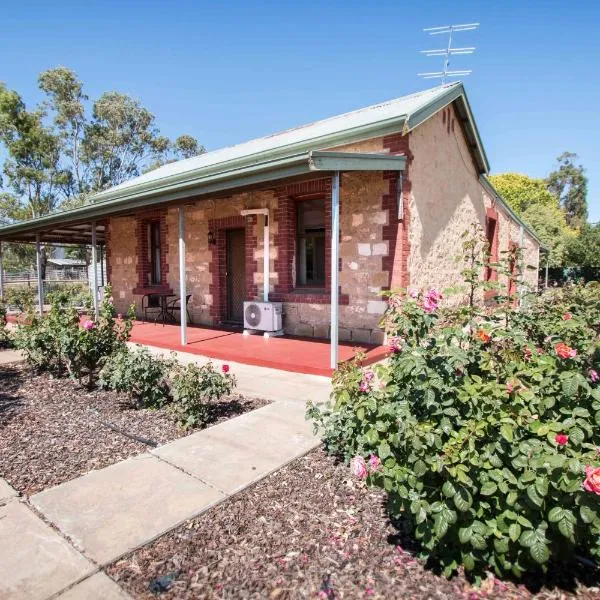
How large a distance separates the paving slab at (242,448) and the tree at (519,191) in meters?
32.5

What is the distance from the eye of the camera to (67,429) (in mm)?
3855

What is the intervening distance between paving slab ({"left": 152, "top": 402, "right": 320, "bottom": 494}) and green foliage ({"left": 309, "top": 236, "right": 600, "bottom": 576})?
42.1 inches

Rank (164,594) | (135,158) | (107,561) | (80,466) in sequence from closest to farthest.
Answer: (164,594) → (107,561) → (80,466) → (135,158)

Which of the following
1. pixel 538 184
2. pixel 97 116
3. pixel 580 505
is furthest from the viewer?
pixel 538 184

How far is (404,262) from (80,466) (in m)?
5.45

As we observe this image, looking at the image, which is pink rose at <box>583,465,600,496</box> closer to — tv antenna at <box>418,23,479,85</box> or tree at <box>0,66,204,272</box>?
tv antenna at <box>418,23,479,85</box>

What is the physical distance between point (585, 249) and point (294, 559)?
1191 inches

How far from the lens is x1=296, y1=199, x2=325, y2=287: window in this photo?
8.07m

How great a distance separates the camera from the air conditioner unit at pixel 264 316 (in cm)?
802

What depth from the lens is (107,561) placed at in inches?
80.9

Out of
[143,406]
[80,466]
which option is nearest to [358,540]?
[80,466]

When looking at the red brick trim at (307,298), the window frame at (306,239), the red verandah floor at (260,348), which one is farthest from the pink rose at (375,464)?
the window frame at (306,239)

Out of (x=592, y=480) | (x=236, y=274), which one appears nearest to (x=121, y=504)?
(x=592, y=480)

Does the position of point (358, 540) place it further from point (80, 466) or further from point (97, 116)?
point (97, 116)
